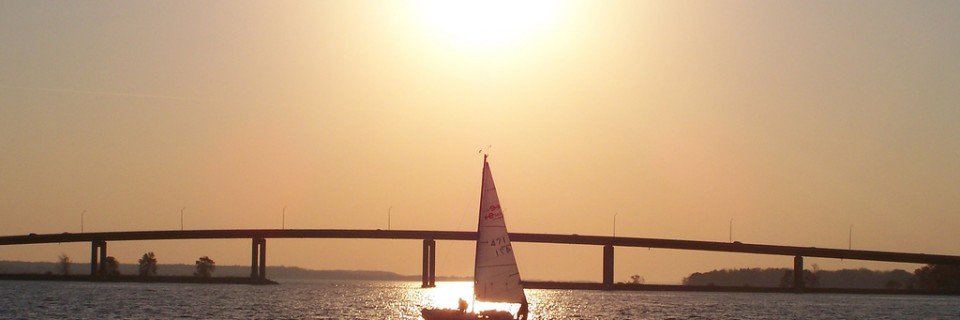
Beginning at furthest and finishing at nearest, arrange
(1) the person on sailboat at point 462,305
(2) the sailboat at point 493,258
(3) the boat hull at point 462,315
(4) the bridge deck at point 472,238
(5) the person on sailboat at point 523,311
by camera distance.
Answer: (4) the bridge deck at point 472,238 → (1) the person on sailboat at point 462,305 → (3) the boat hull at point 462,315 → (5) the person on sailboat at point 523,311 → (2) the sailboat at point 493,258

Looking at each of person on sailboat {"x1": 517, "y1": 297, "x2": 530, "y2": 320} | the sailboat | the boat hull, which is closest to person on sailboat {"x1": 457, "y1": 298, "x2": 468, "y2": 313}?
the boat hull

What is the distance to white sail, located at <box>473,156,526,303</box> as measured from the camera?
69.2 metres

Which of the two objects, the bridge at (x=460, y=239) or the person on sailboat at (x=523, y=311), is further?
the bridge at (x=460, y=239)

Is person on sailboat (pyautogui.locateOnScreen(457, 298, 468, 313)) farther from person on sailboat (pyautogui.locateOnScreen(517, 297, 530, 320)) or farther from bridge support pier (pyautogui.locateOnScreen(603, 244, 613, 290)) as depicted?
bridge support pier (pyautogui.locateOnScreen(603, 244, 613, 290))

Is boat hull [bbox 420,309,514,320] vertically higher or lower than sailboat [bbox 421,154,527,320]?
lower

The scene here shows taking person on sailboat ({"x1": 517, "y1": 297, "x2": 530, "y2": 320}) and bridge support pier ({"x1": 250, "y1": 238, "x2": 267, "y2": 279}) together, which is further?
bridge support pier ({"x1": 250, "y1": 238, "x2": 267, "y2": 279})

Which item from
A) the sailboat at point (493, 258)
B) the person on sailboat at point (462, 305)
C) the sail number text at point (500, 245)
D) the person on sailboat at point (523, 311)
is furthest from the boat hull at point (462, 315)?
the sail number text at point (500, 245)

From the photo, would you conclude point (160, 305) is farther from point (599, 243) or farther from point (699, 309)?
point (599, 243)

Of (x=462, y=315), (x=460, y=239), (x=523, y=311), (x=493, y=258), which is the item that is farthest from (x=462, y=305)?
(x=460, y=239)

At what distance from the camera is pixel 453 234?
580 feet

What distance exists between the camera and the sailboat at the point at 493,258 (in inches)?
2724

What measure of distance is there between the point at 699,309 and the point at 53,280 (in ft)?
346

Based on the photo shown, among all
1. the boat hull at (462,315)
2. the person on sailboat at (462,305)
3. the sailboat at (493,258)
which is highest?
the sailboat at (493,258)

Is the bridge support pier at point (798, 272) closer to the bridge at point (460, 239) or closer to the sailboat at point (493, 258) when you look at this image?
the bridge at point (460, 239)
